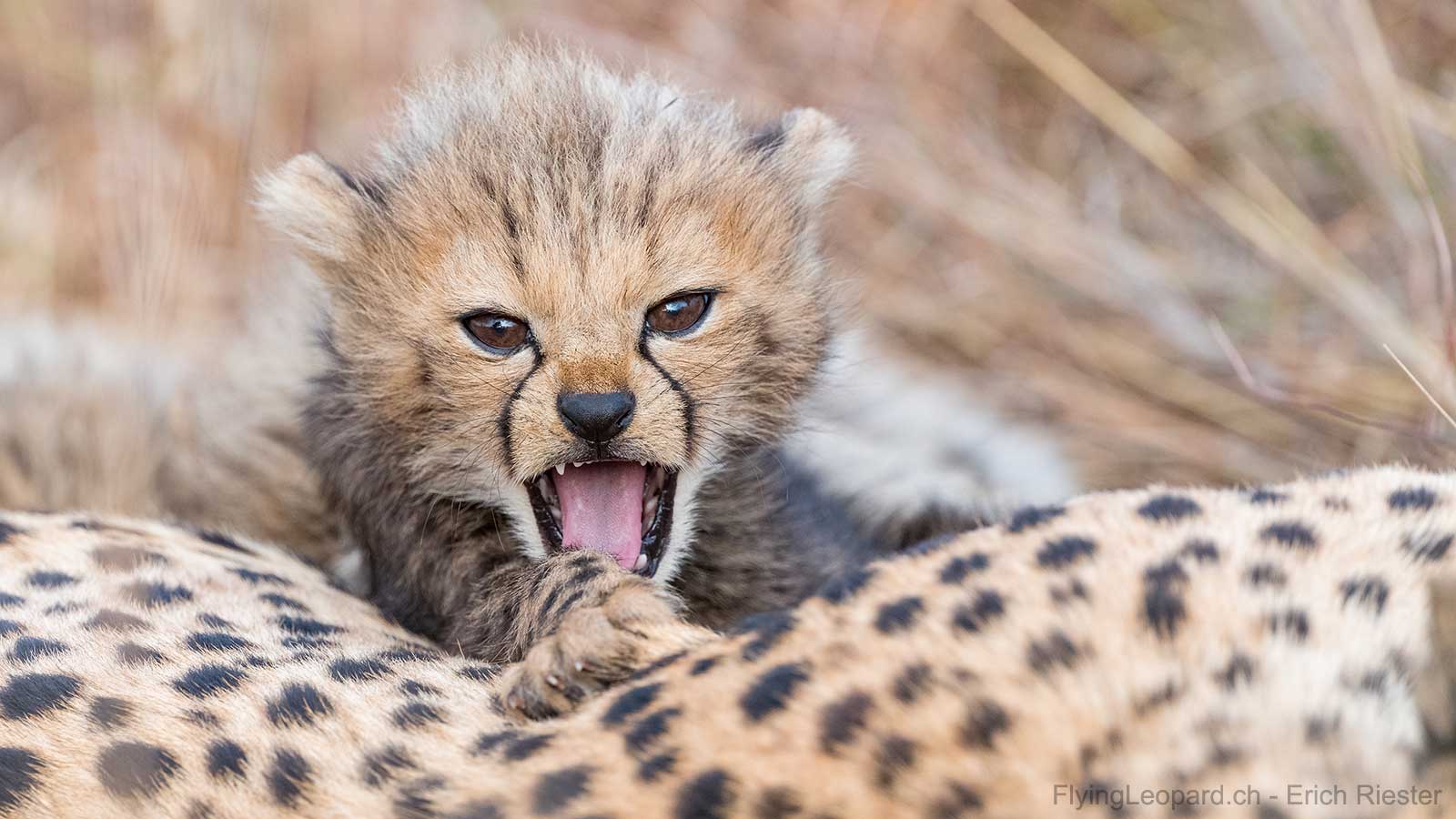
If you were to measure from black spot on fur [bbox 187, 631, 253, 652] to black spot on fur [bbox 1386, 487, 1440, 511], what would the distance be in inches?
41.5

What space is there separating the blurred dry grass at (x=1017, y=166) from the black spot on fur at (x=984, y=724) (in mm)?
1886

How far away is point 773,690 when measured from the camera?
3.60 feet

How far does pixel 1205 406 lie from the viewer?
3.06 metres

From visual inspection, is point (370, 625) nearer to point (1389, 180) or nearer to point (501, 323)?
point (501, 323)

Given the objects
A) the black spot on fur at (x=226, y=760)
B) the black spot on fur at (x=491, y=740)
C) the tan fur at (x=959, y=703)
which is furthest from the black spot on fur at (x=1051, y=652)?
the black spot on fur at (x=226, y=760)

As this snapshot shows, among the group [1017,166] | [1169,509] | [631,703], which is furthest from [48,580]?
[1017,166]

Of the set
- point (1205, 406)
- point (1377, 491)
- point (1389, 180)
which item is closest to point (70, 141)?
point (1205, 406)

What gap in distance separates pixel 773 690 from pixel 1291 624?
1.16ft

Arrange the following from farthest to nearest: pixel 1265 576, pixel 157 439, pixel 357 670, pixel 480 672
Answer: pixel 157 439 < pixel 480 672 < pixel 357 670 < pixel 1265 576

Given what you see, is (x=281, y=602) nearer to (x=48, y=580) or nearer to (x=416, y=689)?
(x=48, y=580)

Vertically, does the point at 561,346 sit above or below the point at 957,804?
above

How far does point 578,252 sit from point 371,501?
1.67ft

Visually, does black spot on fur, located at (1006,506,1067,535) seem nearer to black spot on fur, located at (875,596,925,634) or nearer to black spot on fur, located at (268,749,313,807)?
black spot on fur, located at (875,596,925,634)

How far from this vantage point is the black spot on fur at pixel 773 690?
1.09 meters
